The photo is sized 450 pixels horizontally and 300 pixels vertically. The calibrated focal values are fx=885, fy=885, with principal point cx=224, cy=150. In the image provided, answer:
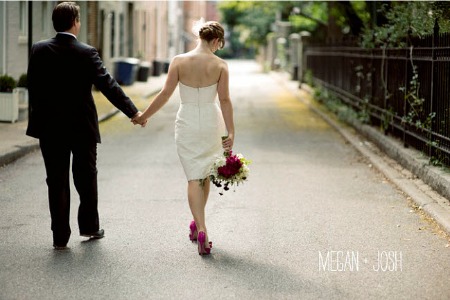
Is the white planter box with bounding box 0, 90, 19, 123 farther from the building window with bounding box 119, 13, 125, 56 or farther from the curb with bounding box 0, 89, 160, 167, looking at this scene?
the building window with bounding box 119, 13, 125, 56

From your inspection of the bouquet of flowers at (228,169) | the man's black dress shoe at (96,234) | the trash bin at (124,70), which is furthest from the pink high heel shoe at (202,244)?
the trash bin at (124,70)

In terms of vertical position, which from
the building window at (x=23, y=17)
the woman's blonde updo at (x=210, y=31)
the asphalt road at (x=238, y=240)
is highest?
the building window at (x=23, y=17)

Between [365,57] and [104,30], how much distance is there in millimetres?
15826

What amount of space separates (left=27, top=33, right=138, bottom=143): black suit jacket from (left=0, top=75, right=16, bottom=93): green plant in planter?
925 centimetres

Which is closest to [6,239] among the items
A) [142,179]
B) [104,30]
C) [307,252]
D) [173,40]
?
[307,252]

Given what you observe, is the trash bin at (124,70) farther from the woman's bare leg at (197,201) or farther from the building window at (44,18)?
the woman's bare leg at (197,201)

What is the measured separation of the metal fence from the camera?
10.4 metres

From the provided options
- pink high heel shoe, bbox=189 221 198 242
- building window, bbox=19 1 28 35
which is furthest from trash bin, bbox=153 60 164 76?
pink high heel shoe, bbox=189 221 198 242

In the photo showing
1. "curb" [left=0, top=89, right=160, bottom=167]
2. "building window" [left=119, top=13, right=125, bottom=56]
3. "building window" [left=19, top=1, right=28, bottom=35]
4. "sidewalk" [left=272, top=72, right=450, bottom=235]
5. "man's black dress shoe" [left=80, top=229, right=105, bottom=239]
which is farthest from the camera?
"building window" [left=119, top=13, right=125, bottom=56]

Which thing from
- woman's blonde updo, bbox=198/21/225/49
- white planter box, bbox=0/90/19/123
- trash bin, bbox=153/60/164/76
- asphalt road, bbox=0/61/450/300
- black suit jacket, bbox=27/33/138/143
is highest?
trash bin, bbox=153/60/164/76

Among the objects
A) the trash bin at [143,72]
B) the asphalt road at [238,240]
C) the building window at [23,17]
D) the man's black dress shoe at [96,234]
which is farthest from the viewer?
the trash bin at [143,72]

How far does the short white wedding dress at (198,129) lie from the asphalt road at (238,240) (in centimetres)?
67

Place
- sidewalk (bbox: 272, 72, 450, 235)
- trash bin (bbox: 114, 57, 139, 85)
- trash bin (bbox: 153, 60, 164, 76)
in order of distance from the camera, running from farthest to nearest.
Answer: trash bin (bbox: 153, 60, 164, 76)
trash bin (bbox: 114, 57, 139, 85)
sidewalk (bbox: 272, 72, 450, 235)

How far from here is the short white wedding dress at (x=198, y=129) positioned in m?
6.85
